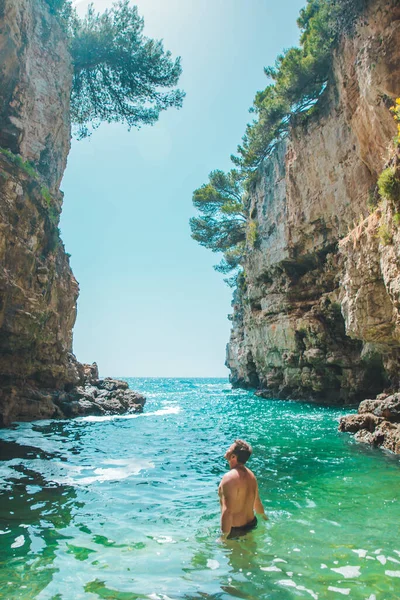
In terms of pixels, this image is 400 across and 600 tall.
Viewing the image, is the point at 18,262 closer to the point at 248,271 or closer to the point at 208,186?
the point at 248,271

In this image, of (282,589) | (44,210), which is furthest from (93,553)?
(44,210)

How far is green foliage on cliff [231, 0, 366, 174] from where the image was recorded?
1923 centimetres

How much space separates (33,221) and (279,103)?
1857cm

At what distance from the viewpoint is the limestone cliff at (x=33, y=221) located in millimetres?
13656

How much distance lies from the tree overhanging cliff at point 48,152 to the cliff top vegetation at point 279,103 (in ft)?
23.4

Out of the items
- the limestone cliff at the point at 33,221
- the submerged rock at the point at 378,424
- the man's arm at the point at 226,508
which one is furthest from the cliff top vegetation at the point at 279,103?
the man's arm at the point at 226,508

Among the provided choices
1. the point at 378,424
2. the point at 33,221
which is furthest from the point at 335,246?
the point at 33,221

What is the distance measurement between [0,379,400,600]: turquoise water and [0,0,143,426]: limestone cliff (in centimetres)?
553

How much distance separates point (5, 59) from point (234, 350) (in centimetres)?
4287

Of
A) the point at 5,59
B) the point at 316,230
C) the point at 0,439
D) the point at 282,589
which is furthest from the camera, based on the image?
the point at 316,230

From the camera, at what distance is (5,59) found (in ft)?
45.5

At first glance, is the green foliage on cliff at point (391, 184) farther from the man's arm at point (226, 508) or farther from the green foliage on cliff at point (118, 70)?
the green foliage on cliff at point (118, 70)

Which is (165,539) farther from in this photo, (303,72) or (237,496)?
A: (303,72)

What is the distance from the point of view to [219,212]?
37312 mm
